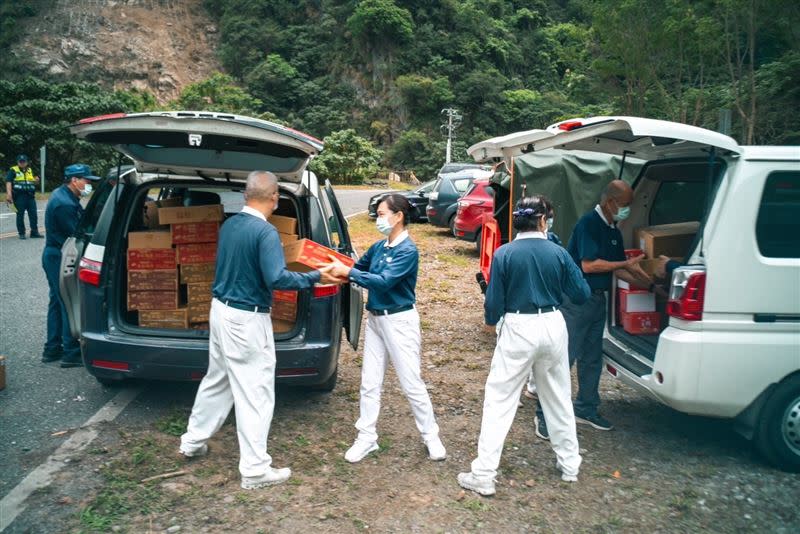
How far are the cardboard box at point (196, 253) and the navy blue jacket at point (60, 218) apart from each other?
5.30 ft

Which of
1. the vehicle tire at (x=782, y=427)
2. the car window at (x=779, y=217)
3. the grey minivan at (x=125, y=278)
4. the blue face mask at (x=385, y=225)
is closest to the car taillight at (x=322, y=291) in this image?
the grey minivan at (x=125, y=278)

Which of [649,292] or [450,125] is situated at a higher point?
[450,125]

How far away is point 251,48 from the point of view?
67.8m

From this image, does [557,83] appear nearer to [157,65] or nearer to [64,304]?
[157,65]

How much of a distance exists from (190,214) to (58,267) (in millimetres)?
1971

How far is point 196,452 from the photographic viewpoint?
4.09 meters

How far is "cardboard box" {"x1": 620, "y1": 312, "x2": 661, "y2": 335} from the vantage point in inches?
203

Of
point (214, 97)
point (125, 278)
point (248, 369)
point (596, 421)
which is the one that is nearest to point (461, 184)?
point (596, 421)

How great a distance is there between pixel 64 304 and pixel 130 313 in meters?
0.88

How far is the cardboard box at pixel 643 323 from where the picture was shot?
5.15 metres

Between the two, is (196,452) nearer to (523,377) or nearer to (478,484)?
(478,484)

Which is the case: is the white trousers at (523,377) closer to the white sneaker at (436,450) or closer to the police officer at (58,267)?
the white sneaker at (436,450)

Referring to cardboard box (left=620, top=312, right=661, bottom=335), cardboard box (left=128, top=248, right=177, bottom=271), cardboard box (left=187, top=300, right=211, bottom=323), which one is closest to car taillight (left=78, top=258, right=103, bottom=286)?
cardboard box (left=128, top=248, right=177, bottom=271)

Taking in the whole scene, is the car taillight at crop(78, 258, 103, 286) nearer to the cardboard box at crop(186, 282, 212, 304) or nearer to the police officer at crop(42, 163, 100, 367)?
the cardboard box at crop(186, 282, 212, 304)
